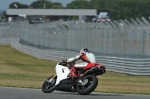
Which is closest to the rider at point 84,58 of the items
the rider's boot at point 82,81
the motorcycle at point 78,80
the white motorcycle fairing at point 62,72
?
the motorcycle at point 78,80

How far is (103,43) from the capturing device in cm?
3319

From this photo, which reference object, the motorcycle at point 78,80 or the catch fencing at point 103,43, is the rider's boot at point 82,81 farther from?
the catch fencing at point 103,43

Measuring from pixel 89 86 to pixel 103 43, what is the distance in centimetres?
1880

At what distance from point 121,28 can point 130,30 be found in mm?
1098

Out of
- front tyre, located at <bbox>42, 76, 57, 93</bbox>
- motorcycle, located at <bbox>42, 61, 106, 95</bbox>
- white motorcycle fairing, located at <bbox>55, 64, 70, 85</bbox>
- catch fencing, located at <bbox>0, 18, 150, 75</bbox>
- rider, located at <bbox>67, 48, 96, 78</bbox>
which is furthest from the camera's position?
catch fencing, located at <bbox>0, 18, 150, 75</bbox>

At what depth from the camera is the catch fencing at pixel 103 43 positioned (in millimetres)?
27716

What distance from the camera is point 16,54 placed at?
45.2 m

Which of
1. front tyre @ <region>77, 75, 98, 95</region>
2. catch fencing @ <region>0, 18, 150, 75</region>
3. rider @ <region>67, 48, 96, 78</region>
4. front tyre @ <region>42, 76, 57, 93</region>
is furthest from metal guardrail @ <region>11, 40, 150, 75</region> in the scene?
front tyre @ <region>77, 75, 98, 95</region>

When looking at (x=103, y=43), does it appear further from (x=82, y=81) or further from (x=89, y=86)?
(x=89, y=86)

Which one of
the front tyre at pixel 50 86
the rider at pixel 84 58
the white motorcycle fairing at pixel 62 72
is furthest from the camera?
the front tyre at pixel 50 86

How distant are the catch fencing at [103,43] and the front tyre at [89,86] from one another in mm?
11742

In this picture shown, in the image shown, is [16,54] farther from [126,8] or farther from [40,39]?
[126,8]

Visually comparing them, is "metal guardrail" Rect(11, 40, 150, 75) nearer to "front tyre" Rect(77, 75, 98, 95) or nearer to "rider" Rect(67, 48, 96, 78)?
"rider" Rect(67, 48, 96, 78)

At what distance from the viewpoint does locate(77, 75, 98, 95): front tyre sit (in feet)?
47.0
